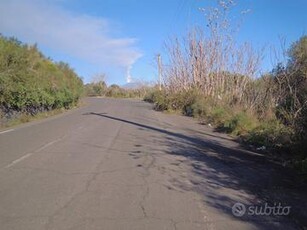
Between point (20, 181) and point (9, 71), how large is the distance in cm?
1723

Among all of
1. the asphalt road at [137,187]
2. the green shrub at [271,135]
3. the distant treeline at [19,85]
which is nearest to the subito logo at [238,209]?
the asphalt road at [137,187]

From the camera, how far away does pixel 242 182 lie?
28.0ft

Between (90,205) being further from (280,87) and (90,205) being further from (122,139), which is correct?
(280,87)

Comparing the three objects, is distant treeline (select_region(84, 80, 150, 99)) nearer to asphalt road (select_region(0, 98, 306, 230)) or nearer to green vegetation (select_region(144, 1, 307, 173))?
green vegetation (select_region(144, 1, 307, 173))

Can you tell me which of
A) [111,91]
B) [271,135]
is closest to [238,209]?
[271,135]

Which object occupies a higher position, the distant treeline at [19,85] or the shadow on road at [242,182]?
the distant treeline at [19,85]

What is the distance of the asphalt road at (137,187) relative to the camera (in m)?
5.95

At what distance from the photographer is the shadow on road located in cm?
652

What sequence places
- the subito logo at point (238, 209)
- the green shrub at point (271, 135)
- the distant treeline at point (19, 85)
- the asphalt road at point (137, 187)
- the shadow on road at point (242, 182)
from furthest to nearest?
the distant treeline at point (19, 85) → the green shrub at point (271, 135) → the shadow on road at point (242, 182) → the subito logo at point (238, 209) → the asphalt road at point (137, 187)

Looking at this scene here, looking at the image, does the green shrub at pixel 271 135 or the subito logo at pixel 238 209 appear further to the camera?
the green shrub at pixel 271 135

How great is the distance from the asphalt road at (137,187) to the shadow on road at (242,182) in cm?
2

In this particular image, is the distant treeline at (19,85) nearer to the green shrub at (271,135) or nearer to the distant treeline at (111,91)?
the green shrub at (271,135)

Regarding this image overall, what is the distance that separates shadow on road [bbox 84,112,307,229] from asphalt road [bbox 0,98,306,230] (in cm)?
2

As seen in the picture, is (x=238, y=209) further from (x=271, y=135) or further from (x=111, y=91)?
(x=111, y=91)
